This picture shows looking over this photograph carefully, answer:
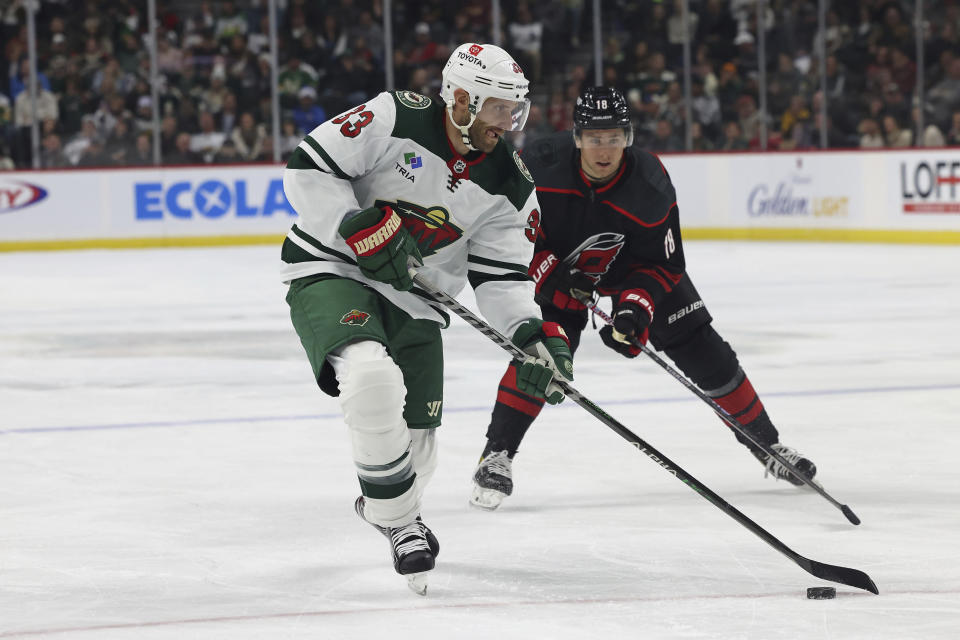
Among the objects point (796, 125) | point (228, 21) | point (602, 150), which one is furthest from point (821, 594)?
point (228, 21)

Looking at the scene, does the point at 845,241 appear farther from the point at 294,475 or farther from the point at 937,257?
the point at 294,475

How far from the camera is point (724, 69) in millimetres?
13477

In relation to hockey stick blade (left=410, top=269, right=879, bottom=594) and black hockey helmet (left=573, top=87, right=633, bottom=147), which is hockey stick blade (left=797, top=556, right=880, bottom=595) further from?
black hockey helmet (left=573, top=87, right=633, bottom=147)

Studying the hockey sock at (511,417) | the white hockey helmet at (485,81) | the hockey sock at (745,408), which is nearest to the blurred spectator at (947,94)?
the hockey sock at (745,408)

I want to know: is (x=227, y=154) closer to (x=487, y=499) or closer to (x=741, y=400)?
(x=741, y=400)

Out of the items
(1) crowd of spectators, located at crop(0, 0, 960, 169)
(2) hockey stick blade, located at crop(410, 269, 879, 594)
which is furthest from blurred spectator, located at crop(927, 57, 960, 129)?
(2) hockey stick blade, located at crop(410, 269, 879, 594)

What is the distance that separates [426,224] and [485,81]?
33cm

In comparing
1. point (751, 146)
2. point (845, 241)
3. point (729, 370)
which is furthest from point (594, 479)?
point (751, 146)

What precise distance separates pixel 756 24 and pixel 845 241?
8.09 ft

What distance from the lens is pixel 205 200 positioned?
512 inches

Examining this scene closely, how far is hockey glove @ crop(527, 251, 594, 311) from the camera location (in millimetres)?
3904

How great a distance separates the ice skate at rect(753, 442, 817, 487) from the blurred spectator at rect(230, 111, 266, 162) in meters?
9.65

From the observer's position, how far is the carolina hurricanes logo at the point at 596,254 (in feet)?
12.7

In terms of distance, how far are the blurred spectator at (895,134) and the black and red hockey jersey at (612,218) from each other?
8856 mm
